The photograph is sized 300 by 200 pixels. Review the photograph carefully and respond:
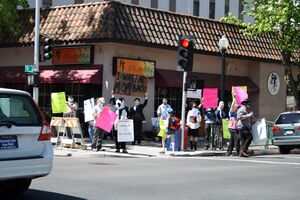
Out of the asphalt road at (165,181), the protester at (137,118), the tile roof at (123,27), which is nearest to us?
the asphalt road at (165,181)

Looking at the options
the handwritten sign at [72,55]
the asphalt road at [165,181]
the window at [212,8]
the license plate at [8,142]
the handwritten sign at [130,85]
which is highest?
the window at [212,8]

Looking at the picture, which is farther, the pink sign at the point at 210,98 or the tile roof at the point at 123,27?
the tile roof at the point at 123,27

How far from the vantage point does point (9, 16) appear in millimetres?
23172

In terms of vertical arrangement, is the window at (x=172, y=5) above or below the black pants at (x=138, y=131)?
above

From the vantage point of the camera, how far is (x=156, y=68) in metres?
25.8

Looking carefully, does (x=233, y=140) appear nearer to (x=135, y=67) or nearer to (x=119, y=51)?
(x=135, y=67)

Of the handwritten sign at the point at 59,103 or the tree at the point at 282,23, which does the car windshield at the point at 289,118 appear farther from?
the handwritten sign at the point at 59,103

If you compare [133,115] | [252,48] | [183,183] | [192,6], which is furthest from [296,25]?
[192,6]

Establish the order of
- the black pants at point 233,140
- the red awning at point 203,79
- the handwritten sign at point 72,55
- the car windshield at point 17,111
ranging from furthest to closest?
the red awning at point 203,79, the handwritten sign at point 72,55, the black pants at point 233,140, the car windshield at point 17,111

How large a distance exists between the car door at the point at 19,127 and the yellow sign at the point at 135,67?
15.3 metres

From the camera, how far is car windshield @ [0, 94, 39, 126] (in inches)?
330

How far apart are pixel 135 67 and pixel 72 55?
2791 millimetres

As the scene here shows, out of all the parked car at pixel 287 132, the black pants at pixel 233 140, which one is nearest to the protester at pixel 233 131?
the black pants at pixel 233 140

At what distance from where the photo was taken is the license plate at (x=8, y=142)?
8180 mm
